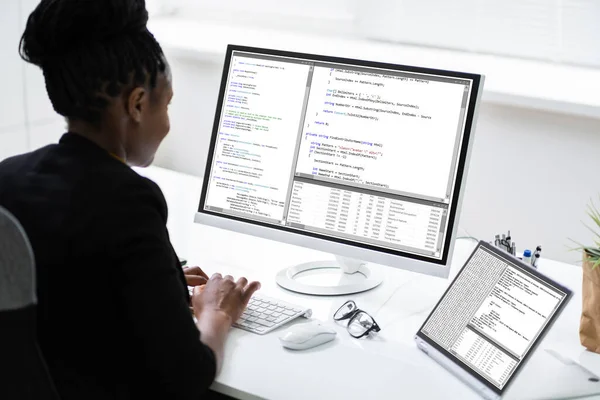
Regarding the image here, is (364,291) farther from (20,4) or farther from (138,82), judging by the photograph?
(20,4)

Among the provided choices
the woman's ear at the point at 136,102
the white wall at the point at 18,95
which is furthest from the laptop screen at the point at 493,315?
the white wall at the point at 18,95

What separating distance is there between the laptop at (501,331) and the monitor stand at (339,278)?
245mm

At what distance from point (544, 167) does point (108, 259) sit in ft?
5.31

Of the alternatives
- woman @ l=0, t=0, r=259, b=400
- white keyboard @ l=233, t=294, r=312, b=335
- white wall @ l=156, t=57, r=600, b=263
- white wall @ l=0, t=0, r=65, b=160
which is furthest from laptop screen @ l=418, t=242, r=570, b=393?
white wall @ l=0, t=0, r=65, b=160

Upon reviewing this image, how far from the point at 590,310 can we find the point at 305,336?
50 centimetres

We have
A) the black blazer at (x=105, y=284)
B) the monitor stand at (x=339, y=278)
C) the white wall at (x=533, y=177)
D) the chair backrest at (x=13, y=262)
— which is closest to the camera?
the chair backrest at (x=13, y=262)

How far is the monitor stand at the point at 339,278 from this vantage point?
156 centimetres

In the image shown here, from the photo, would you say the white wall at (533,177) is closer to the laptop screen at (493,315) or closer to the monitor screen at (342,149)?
the monitor screen at (342,149)

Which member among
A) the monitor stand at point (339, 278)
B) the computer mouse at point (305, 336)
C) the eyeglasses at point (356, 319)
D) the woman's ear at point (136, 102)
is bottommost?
the computer mouse at point (305, 336)

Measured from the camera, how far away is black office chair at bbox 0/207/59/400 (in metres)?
0.83

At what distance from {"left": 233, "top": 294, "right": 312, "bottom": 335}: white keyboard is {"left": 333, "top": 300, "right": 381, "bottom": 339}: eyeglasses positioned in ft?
0.21

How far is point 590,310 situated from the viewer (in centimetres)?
136

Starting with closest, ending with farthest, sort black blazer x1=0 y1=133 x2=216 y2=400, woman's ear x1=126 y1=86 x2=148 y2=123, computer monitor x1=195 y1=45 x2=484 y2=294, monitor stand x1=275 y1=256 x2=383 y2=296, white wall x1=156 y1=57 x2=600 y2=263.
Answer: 1. black blazer x1=0 y1=133 x2=216 y2=400
2. woman's ear x1=126 y1=86 x2=148 y2=123
3. computer monitor x1=195 y1=45 x2=484 y2=294
4. monitor stand x1=275 y1=256 x2=383 y2=296
5. white wall x1=156 y1=57 x2=600 y2=263

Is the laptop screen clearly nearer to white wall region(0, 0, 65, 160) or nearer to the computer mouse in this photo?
the computer mouse
